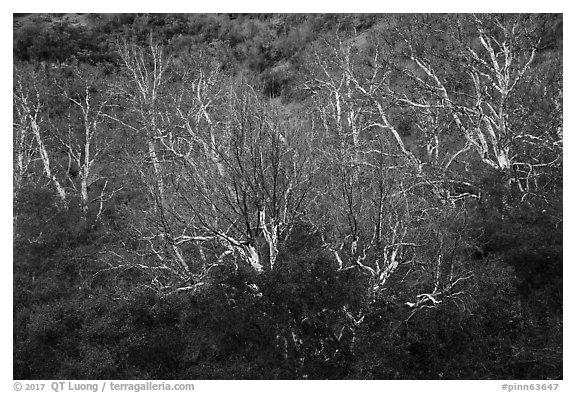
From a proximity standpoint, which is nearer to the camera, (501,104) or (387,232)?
(387,232)

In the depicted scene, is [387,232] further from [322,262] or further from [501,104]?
[501,104]

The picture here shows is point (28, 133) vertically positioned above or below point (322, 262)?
above

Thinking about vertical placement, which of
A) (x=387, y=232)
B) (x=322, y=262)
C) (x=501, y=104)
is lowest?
(x=322, y=262)

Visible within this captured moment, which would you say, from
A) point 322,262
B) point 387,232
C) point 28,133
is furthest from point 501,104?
point 28,133

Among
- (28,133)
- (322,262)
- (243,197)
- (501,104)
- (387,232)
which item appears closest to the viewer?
(243,197)

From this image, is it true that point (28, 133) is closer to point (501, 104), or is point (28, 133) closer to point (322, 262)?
point (322, 262)

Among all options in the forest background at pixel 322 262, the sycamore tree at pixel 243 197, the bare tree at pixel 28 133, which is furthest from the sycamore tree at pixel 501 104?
the bare tree at pixel 28 133

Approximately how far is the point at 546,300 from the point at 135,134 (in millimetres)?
12181

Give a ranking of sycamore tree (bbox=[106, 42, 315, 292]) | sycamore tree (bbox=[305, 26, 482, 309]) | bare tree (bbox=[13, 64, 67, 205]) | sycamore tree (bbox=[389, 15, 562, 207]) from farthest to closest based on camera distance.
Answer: bare tree (bbox=[13, 64, 67, 205]), sycamore tree (bbox=[389, 15, 562, 207]), sycamore tree (bbox=[305, 26, 482, 309]), sycamore tree (bbox=[106, 42, 315, 292])

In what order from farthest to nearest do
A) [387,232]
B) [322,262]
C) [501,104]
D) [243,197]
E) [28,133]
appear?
[28,133] → [501,104] → [322,262] → [387,232] → [243,197]

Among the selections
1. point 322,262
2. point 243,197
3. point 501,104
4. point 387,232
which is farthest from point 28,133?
point 501,104

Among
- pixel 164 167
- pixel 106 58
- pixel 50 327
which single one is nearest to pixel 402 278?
pixel 164 167

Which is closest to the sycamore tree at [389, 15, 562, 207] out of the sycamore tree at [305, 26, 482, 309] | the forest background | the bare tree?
the forest background

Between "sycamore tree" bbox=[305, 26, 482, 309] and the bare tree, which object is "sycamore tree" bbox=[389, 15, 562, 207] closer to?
"sycamore tree" bbox=[305, 26, 482, 309]
